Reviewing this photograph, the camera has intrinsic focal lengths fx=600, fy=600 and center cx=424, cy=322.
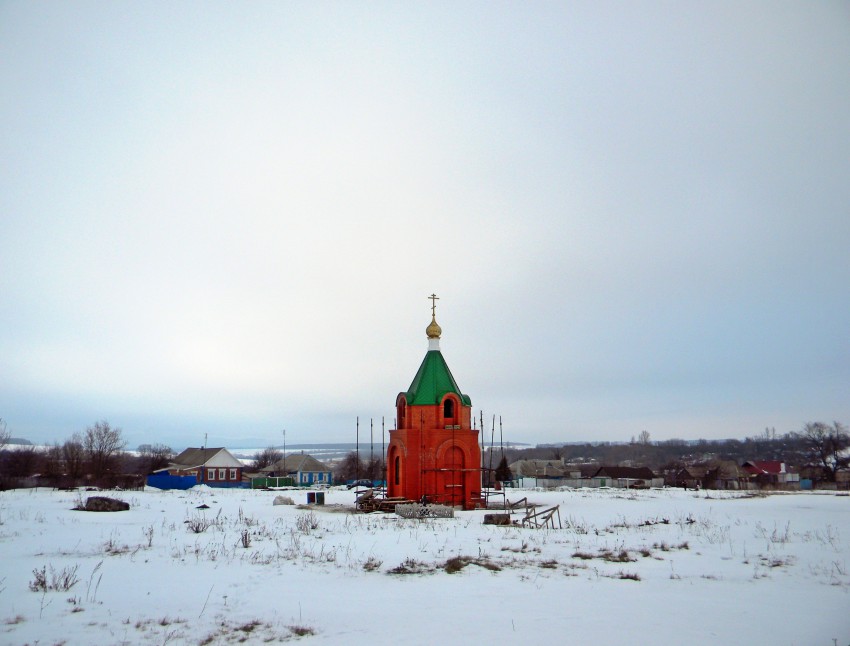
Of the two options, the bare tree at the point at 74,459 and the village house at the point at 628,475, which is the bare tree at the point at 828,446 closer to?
the village house at the point at 628,475

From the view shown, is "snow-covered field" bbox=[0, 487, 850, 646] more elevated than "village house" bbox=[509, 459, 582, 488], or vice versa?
"snow-covered field" bbox=[0, 487, 850, 646]

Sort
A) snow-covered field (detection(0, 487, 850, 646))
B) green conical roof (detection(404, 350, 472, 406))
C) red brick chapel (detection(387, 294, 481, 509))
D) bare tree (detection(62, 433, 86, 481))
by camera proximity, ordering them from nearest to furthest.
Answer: snow-covered field (detection(0, 487, 850, 646))
red brick chapel (detection(387, 294, 481, 509))
green conical roof (detection(404, 350, 472, 406))
bare tree (detection(62, 433, 86, 481))

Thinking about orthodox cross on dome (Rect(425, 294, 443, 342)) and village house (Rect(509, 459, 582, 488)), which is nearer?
orthodox cross on dome (Rect(425, 294, 443, 342))

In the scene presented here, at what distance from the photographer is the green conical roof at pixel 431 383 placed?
2934cm

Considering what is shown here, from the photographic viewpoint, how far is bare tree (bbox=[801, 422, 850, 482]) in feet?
228

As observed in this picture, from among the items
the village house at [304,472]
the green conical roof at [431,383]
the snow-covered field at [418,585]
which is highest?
the green conical roof at [431,383]

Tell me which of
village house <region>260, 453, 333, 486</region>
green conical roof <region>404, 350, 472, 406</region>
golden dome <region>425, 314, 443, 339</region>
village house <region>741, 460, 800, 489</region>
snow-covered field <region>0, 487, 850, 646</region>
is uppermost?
golden dome <region>425, 314, 443, 339</region>

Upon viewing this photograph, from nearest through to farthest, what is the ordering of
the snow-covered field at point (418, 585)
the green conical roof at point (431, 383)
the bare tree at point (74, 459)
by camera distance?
1. the snow-covered field at point (418, 585)
2. the green conical roof at point (431, 383)
3. the bare tree at point (74, 459)

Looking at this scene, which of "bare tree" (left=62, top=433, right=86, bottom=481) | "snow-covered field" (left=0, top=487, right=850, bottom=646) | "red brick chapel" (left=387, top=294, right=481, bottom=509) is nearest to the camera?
"snow-covered field" (left=0, top=487, right=850, bottom=646)

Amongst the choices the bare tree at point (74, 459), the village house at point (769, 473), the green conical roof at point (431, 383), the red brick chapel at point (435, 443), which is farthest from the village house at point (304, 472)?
the village house at point (769, 473)

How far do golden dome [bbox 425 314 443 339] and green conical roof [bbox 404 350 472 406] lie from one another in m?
0.82

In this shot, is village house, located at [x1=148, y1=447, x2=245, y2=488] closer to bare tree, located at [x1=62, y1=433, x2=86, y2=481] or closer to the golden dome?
bare tree, located at [x1=62, y1=433, x2=86, y2=481]

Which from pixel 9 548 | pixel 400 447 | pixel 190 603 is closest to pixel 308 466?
pixel 400 447

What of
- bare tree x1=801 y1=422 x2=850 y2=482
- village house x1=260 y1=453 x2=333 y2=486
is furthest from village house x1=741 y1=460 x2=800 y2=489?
village house x1=260 y1=453 x2=333 y2=486
